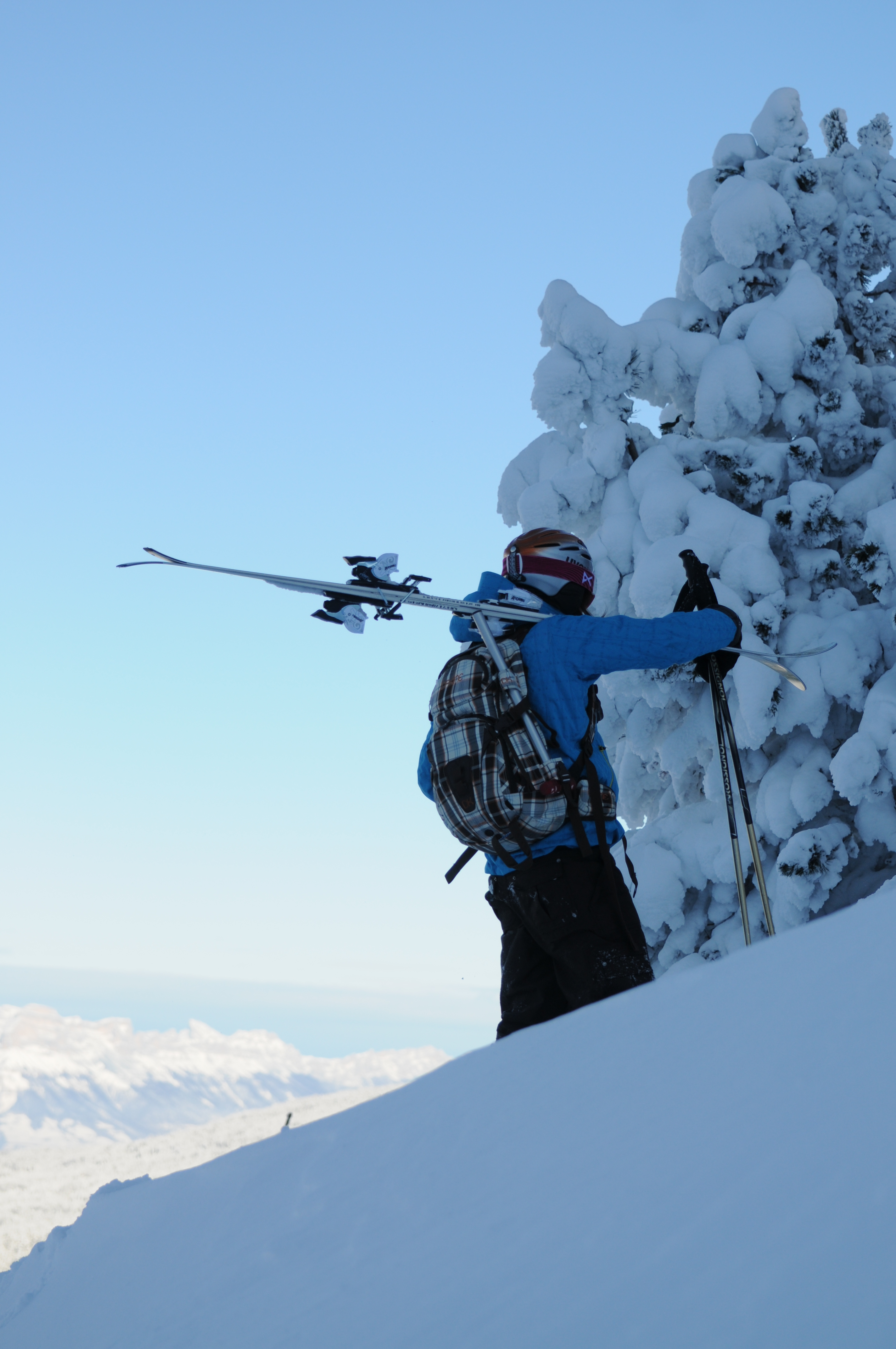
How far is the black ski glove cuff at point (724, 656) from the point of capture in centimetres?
385

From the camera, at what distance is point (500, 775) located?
346cm

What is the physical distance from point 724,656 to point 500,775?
169 centimetres

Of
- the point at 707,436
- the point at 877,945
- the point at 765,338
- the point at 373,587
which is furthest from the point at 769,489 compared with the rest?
the point at 877,945

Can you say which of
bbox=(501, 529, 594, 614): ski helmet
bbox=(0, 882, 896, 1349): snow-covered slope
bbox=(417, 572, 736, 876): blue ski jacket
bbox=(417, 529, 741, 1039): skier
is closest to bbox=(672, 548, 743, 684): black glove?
bbox=(501, 529, 594, 614): ski helmet

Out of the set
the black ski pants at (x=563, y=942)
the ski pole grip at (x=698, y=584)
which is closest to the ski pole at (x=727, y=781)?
the ski pole grip at (x=698, y=584)

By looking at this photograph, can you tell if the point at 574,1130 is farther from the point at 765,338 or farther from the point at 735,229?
the point at 735,229

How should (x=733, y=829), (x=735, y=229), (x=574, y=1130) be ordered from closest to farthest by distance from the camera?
(x=574, y=1130), (x=733, y=829), (x=735, y=229)

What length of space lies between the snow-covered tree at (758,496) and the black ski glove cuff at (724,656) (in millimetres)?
1629

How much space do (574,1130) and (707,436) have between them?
256 inches

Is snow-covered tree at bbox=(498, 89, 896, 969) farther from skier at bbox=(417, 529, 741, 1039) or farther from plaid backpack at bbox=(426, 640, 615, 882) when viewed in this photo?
plaid backpack at bbox=(426, 640, 615, 882)

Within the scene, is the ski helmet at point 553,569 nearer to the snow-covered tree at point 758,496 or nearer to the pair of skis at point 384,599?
the pair of skis at point 384,599

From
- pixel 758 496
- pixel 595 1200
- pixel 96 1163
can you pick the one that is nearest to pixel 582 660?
pixel 595 1200

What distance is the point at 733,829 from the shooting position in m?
5.28

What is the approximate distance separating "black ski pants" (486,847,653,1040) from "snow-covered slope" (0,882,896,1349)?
1.05 meters
